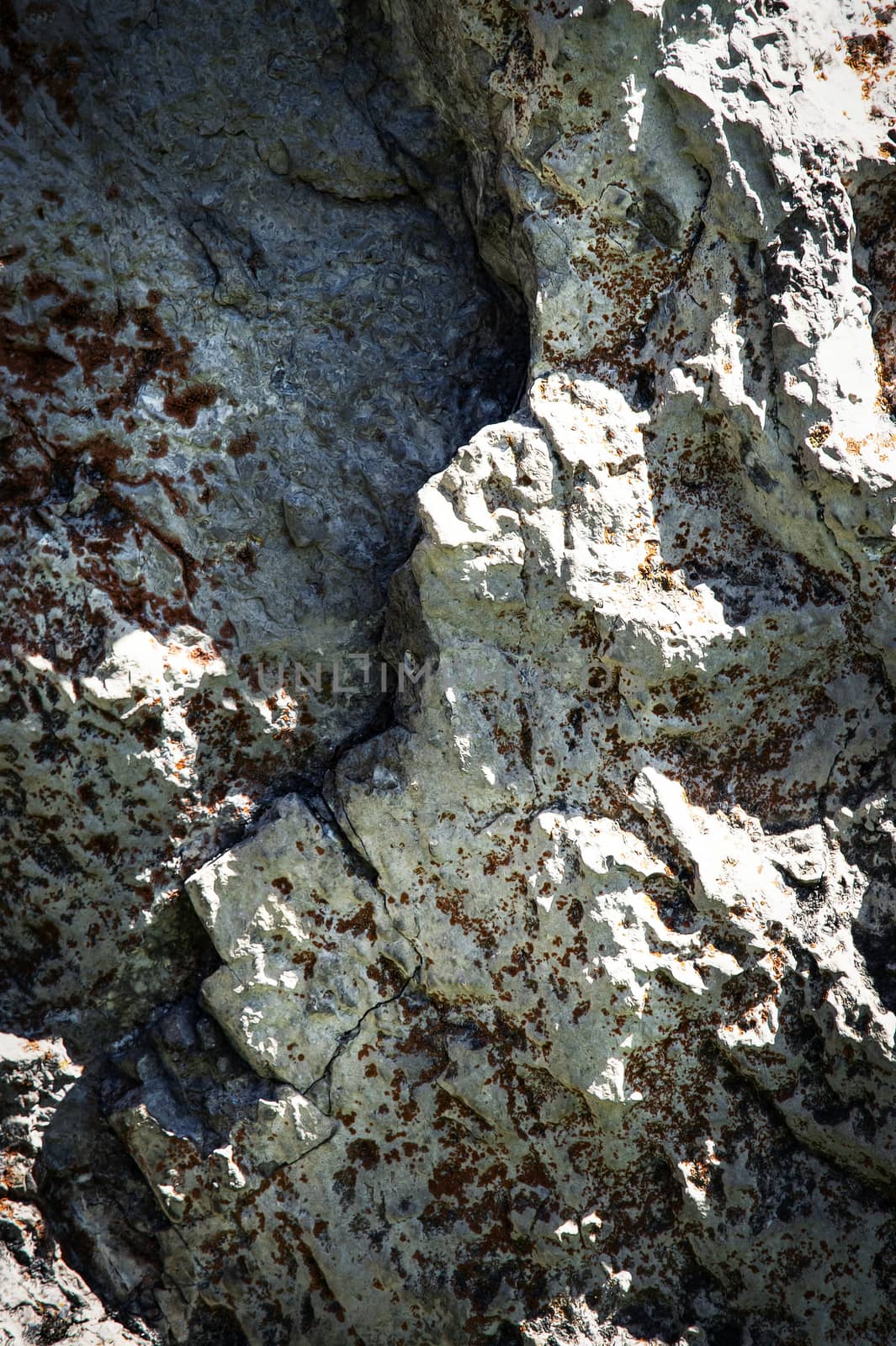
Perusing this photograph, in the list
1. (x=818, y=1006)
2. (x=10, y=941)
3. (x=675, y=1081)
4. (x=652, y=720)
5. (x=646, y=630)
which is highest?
(x=646, y=630)

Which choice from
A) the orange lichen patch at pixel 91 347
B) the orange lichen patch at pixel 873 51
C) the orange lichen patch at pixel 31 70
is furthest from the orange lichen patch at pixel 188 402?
the orange lichen patch at pixel 873 51

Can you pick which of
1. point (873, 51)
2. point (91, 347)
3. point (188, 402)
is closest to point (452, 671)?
point (188, 402)

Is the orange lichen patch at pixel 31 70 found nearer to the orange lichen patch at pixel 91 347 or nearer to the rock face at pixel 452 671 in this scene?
the rock face at pixel 452 671

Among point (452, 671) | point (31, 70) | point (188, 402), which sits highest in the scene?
point (31, 70)

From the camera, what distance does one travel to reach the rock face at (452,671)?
253cm

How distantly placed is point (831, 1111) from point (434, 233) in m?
2.67

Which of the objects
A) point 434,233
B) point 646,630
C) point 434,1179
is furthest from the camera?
point 434,233

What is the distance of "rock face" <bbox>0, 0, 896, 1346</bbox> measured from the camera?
2.53m

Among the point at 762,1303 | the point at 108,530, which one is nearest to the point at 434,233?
the point at 108,530

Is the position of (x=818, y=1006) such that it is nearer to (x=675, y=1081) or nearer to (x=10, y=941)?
(x=675, y=1081)

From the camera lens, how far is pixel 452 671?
2.63m

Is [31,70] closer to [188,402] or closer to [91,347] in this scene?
[91,347]

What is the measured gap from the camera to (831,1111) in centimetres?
259

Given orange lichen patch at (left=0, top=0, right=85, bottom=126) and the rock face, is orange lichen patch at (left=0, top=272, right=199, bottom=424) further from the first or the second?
orange lichen patch at (left=0, top=0, right=85, bottom=126)
